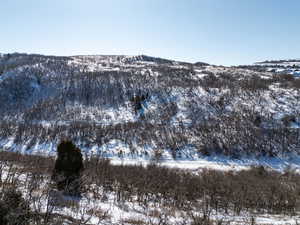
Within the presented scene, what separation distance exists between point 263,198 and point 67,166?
8.89 m

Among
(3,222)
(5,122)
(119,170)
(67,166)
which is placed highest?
(3,222)

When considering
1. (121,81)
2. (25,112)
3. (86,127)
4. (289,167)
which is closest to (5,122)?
(25,112)

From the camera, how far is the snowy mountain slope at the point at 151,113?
26.9m

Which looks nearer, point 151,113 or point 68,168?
point 68,168

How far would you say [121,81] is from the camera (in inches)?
2135

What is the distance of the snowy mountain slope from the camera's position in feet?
88.3

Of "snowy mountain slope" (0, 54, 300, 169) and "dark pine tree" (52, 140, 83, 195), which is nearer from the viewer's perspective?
"dark pine tree" (52, 140, 83, 195)

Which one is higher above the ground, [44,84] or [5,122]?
[44,84]

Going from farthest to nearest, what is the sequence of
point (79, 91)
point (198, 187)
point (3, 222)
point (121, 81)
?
1. point (121, 81)
2. point (79, 91)
3. point (198, 187)
4. point (3, 222)

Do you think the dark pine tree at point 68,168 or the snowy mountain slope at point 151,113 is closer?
the dark pine tree at point 68,168

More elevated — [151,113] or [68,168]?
[68,168]

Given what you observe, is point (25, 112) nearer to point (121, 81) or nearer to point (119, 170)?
point (121, 81)

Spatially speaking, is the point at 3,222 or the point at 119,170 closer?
the point at 3,222

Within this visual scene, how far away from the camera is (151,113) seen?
38.2 meters
